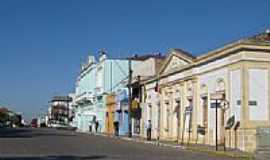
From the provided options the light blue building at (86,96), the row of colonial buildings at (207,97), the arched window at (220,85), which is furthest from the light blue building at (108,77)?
the arched window at (220,85)

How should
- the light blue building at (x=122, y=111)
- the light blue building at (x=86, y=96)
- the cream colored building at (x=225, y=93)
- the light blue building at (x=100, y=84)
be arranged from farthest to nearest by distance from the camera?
the light blue building at (x=86, y=96), the light blue building at (x=100, y=84), the light blue building at (x=122, y=111), the cream colored building at (x=225, y=93)

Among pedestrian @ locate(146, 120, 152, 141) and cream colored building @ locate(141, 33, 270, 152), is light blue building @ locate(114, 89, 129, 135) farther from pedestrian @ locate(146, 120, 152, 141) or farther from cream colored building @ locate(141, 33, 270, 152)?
cream colored building @ locate(141, 33, 270, 152)

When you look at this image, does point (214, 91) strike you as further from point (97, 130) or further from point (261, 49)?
point (97, 130)

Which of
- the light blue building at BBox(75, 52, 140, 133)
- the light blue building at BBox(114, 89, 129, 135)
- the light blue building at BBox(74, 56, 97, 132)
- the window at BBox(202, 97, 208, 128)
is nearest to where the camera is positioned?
the window at BBox(202, 97, 208, 128)

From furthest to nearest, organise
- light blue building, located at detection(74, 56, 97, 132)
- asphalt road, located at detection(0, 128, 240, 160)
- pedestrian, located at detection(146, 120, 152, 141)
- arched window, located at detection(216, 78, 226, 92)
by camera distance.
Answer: light blue building, located at detection(74, 56, 97, 132) → pedestrian, located at detection(146, 120, 152, 141) → arched window, located at detection(216, 78, 226, 92) → asphalt road, located at detection(0, 128, 240, 160)

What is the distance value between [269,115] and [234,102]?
209cm

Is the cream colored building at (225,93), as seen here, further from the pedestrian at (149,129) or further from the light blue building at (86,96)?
the light blue building at (86,96)

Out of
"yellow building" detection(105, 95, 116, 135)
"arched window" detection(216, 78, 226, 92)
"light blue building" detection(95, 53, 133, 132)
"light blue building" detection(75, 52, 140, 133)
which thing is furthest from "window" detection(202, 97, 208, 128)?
"light blue building" detection(95, 53, 133, 132)

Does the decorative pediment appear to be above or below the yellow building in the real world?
above

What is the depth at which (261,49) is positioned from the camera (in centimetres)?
3309

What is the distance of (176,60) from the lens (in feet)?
151

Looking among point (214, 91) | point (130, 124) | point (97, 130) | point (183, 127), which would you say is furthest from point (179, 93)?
point (97, 130)

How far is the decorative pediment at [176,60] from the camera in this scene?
42938 mm

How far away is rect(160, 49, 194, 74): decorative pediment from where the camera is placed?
1690 inches
